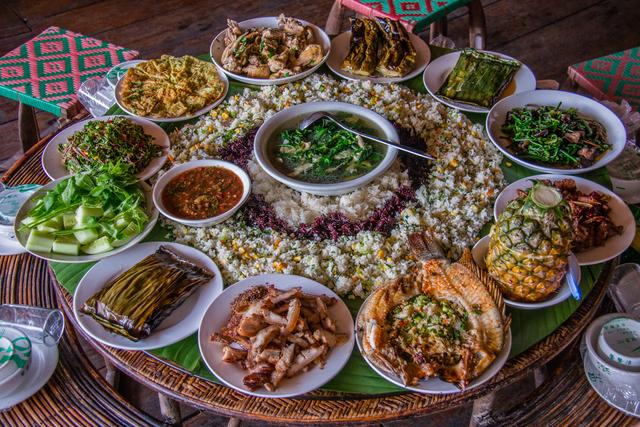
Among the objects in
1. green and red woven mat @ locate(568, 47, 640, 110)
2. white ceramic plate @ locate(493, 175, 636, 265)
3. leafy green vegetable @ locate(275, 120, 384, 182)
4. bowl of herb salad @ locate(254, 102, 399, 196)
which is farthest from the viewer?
green and red woven mat @ locate(568, 47, 640, 110)

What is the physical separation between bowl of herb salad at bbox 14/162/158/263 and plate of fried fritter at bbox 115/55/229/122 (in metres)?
0.70

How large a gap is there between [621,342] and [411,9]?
3172mm

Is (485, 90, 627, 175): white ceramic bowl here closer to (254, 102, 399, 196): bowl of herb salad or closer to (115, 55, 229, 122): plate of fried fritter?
(254, 102, 399, 196): bowl of herb salad

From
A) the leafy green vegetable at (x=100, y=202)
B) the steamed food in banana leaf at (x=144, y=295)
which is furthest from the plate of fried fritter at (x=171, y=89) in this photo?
the steamed food in banana leaf at (x=144, y=295)

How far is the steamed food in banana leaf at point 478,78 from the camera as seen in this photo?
3533 mm

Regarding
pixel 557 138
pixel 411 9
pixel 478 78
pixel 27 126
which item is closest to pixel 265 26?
pixel 411 9

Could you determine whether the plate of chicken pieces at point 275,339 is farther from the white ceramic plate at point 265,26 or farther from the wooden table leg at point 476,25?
the wooden table leg at point 476,25

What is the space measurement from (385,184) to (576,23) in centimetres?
556

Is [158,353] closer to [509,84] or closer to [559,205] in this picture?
[559,205]

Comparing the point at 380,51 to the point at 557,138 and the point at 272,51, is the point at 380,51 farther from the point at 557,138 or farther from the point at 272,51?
the point at 557,138

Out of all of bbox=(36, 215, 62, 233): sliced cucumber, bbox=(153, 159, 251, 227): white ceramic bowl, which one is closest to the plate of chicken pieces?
bbox=(153, 159, 251, 227): white ceramic bowl

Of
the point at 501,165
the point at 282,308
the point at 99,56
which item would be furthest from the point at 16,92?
the point at 501,165

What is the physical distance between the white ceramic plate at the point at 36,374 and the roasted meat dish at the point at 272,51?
2123 millimetres

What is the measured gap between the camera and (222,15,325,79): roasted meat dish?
12.3 ft
